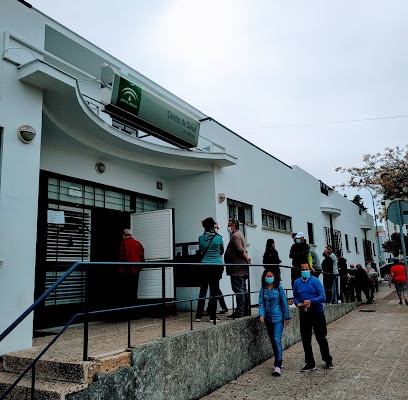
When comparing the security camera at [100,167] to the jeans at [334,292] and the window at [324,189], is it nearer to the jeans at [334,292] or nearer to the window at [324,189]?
the jeans at [334,292]

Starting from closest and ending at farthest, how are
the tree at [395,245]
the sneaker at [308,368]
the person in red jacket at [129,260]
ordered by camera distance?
1. the sneaker at [308,368]
2. the person in red jacket at [129,260]
3. the tree at [395,245]

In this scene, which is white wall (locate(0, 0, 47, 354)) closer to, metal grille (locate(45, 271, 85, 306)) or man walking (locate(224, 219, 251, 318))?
metal grille (locate(45, 271, 85, 306))

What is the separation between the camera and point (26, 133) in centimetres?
538

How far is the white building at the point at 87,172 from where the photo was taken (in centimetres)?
528

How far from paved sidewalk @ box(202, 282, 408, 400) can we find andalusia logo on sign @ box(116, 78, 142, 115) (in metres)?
5.12

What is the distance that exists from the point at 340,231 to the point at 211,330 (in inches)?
651

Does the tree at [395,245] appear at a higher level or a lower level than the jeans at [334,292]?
higher

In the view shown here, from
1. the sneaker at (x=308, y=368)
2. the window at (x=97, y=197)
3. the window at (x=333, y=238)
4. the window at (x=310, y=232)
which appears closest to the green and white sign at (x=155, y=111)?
the window at (x=97, y=197)

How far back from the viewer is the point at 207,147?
10156mm

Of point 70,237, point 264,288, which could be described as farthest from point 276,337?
point 70,237

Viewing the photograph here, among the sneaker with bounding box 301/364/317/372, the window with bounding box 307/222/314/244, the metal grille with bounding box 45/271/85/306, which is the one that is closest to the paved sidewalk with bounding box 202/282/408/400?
the sneaker with bounding box 301/364/317/372

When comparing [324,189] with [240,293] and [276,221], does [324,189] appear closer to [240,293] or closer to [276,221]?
[276,221]

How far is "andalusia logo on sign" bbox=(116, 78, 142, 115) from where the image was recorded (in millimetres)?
7293

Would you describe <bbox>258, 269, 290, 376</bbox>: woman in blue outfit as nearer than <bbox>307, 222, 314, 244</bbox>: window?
Yes
